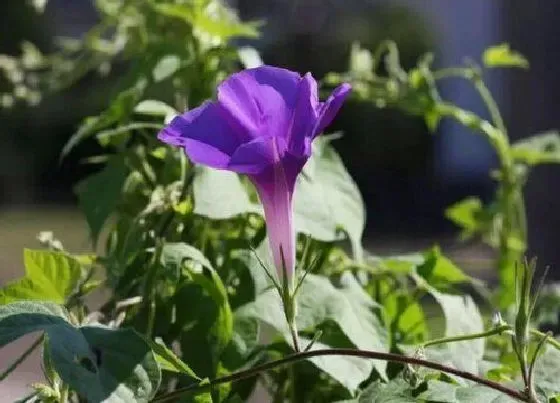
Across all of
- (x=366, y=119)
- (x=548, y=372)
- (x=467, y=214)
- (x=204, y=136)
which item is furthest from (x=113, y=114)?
(x=366, y=119)

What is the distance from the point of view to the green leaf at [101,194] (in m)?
0.75

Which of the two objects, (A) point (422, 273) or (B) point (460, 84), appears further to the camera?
(B) point (460, 84)

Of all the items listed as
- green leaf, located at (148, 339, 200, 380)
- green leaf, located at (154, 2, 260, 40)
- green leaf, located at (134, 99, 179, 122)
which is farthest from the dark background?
green leaf, located at (148, 339, 200, 380)

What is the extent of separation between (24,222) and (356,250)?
6.81 m

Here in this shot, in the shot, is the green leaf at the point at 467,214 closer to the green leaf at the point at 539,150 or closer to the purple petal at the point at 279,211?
the green leaf at the point at 539,150

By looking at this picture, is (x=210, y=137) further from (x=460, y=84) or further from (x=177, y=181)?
(x=460, y=84)

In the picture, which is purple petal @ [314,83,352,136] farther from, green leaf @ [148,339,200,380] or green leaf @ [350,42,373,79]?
green leaf @ [350,42,373,79]

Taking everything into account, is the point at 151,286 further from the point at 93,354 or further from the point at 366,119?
the point at 366,119

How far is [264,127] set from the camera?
545 millimetres

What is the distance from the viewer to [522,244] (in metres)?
1.00

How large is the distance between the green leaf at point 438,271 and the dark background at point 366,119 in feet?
19.2

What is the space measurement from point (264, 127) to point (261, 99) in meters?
0.01

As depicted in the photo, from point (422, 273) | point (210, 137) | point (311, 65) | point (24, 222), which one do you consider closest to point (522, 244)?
point (422, 273)

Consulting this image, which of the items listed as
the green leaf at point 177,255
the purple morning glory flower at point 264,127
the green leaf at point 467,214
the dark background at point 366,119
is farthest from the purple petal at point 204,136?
the dark background at point 366,119
